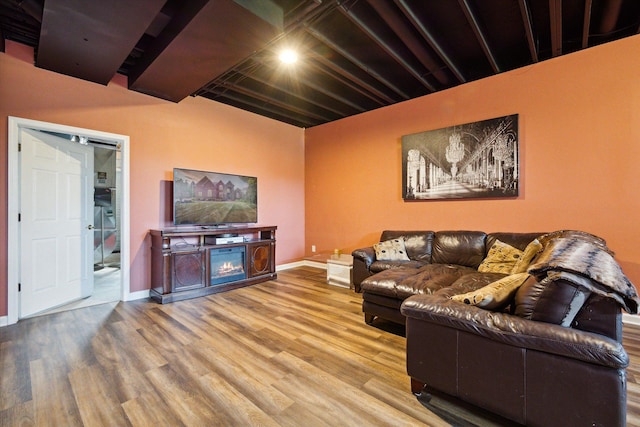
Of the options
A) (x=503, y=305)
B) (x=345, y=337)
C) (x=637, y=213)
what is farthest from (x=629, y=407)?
(x=637, y=213)

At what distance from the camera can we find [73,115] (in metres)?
3.23

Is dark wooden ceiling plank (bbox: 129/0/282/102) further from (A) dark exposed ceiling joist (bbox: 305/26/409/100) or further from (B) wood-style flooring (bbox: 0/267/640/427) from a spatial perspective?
(B) wood-style flooring (bbox: 0/267/640/427)

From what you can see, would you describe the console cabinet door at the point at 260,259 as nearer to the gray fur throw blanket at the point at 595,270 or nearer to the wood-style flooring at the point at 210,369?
the wood-style flooring at the point at 210,369

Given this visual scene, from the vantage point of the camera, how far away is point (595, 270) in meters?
1.25

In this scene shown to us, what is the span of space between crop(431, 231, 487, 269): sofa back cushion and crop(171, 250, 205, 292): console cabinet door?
10.6 ft

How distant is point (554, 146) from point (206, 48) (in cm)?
401

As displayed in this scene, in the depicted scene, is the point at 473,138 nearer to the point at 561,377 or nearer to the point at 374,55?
the point at 374,55

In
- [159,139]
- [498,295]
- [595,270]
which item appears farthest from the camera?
[159,139]

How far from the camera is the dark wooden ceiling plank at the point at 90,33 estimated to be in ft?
7.17

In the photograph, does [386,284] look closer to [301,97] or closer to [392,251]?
[392,251]

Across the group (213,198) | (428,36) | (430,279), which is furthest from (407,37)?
(213,198)

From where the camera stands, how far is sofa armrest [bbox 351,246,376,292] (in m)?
3.74

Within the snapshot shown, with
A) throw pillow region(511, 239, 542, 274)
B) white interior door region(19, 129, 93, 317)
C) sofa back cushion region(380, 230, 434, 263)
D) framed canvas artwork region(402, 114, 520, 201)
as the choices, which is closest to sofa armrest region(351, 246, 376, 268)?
sofa back cushion region(380, 230, 434, 263)

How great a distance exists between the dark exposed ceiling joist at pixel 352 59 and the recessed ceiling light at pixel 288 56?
0.44 metres
